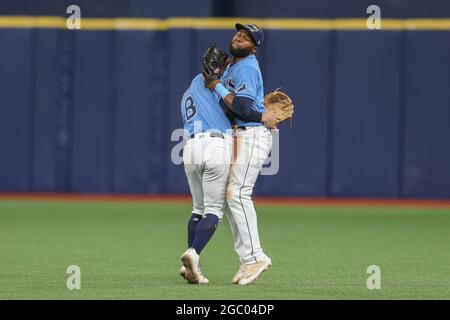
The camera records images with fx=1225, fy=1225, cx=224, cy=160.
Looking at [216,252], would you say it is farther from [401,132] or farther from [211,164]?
[401,132]

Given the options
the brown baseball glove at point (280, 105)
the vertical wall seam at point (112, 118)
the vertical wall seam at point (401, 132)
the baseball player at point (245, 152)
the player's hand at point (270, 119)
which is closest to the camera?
the baseball player at point (245, 152)

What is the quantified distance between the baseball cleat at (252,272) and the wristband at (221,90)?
1.27 meters

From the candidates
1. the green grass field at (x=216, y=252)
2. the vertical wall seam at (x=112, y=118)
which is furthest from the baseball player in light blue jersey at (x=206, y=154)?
the vertical wall seam at (x=112, y=118)

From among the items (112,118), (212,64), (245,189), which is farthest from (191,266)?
(112,118)

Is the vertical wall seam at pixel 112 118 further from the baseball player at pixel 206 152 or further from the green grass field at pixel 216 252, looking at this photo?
the baseball player at pixel 206 152

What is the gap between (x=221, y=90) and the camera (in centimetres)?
906

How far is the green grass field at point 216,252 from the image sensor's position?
8727mm

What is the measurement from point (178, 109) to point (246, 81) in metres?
9.98

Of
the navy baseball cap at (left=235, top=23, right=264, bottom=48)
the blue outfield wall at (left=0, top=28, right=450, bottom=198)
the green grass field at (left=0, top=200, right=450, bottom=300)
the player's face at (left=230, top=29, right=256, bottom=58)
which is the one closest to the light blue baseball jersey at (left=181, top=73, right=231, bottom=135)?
the player's face at (left=230, top=29, right=256, bottom=58)

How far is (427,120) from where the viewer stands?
61.4 feet

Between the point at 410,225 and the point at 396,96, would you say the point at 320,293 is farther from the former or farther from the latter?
the point at 396,96

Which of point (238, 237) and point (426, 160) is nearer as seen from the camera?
point (238, 237)

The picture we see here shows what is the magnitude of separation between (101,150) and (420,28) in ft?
17.1
